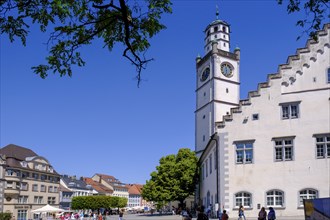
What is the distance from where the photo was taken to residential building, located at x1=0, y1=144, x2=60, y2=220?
81.1 meters

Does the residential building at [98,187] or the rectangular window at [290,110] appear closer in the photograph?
the rectangular window at [290,110]

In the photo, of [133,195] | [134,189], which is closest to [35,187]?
[133,195]

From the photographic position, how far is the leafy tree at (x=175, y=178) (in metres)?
58.2

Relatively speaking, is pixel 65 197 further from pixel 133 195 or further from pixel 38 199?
pixel 133 195

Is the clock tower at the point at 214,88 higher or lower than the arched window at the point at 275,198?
higher

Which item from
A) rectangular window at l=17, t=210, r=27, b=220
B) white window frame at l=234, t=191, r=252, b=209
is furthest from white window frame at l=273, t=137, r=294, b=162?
rectangular window at l=17, t=210, r=27, b=220

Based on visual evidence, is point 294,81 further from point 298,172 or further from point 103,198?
point 103,198

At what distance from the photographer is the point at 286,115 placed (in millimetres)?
35531

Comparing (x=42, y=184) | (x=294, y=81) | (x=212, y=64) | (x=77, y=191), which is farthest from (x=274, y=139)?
(x=77, y=191)

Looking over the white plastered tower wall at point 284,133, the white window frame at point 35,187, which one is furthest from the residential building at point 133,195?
the white plastered tower wall at point 284,133

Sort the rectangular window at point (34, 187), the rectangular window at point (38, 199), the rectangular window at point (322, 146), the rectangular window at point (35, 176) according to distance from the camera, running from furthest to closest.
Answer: the rectangular window at point (38, 199) < the rectangular window at point (35, 176) < the rectangular window at point (34, 187) < the rectangular window at point (322, 146)

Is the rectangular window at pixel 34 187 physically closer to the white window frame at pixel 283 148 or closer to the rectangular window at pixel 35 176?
the rectangular window at pixel 35 176

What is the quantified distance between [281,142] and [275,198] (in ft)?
14.6

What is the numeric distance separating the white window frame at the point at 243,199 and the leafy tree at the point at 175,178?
21.7 meters
